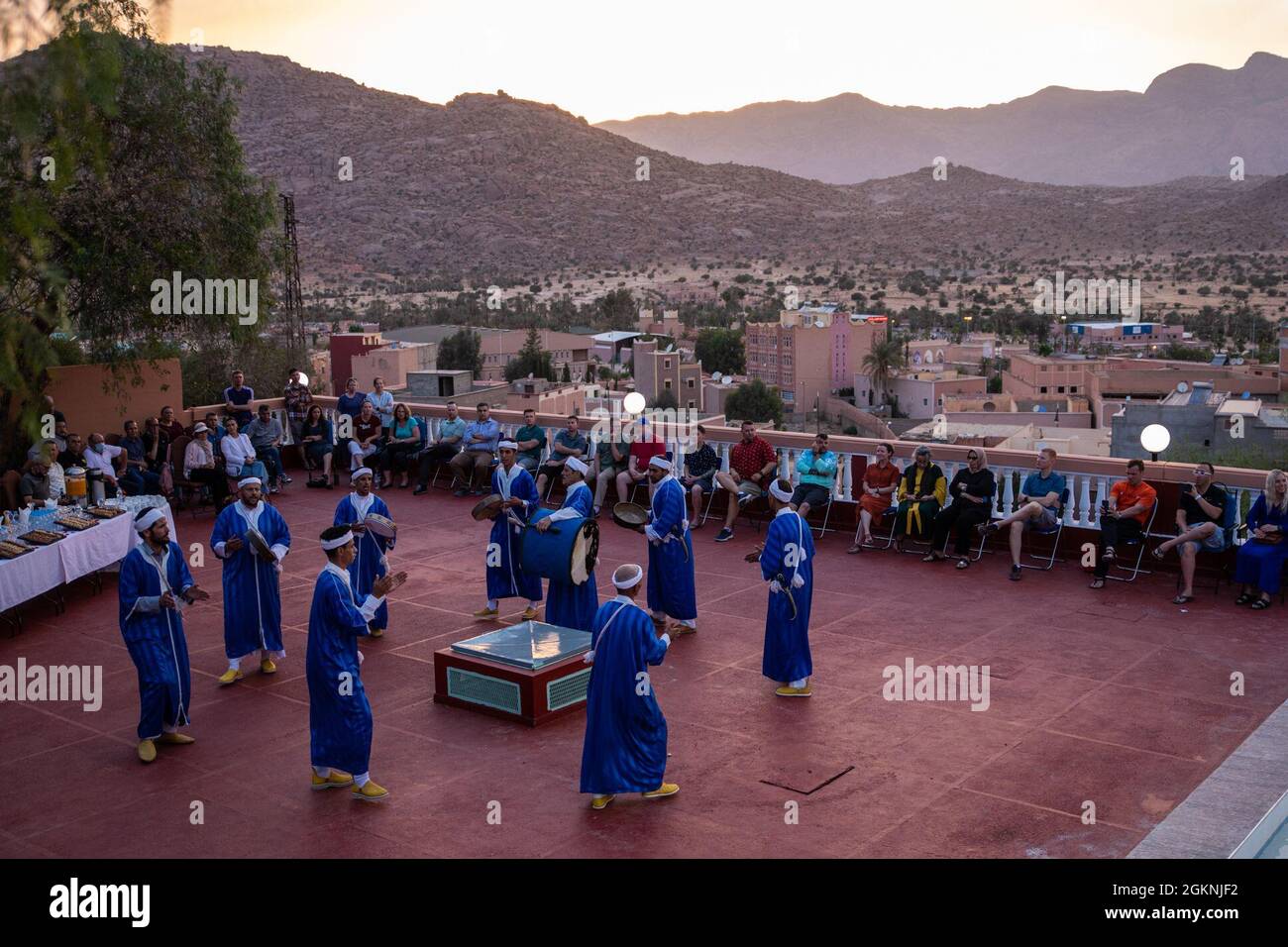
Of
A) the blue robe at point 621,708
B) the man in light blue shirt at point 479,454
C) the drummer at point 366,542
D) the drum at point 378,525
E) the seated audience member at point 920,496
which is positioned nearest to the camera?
the blue robe at point 621,708

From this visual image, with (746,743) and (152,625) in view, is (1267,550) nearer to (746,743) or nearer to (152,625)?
(746,743)

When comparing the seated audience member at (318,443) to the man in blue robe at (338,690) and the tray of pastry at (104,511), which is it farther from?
the man in blue robe at (338,690)

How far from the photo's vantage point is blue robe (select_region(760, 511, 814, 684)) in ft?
32.6

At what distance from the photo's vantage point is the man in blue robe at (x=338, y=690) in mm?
8234

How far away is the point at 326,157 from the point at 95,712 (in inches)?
3701

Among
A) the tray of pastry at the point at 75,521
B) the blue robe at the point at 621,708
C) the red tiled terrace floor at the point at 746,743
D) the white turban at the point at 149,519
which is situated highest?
the white turban at the point at 149,519

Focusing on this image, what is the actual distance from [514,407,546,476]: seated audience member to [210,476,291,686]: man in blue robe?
677 centimetres

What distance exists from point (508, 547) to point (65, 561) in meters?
4.33

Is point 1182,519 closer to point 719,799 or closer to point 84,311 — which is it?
point 719,799

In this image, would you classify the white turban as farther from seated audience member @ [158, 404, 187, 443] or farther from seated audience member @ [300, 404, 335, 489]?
seated audience member @ [300, 404, 335, 489]

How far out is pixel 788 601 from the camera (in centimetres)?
1005

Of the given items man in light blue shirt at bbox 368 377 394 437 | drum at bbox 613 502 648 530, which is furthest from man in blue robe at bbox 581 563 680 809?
man in light blue shirt at bbox 368 377 394 437

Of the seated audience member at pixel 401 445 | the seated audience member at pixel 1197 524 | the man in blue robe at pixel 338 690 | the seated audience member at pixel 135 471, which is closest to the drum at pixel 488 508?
the man in blue robe at pixel 338 690

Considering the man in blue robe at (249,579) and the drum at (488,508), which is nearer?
the man in blue robe at (249,579)
